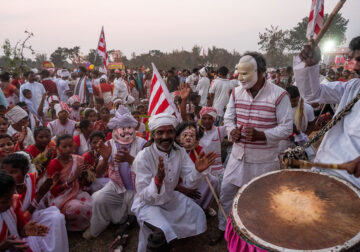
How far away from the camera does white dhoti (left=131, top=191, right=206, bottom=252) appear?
2766 mm

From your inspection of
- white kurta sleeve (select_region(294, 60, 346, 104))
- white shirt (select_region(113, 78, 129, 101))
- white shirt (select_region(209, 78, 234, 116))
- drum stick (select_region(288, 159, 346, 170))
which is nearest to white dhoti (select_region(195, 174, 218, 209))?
drum stick (select_region(288, 159, 346, 170))

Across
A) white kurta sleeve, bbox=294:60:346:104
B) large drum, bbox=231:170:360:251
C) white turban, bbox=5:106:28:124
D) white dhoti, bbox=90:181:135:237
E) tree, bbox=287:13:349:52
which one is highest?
tree, bbox=287:13:349:52

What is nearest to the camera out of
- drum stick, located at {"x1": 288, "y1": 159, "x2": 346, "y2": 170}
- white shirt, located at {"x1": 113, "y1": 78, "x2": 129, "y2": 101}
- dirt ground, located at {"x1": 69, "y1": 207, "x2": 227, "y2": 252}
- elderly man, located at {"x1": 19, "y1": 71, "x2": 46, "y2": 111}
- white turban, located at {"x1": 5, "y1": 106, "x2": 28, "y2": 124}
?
drum stick, located at {"x1": 288, "y1": 159, "x2": 346, "y2": 170}

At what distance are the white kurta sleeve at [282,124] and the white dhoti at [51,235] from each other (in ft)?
8.15

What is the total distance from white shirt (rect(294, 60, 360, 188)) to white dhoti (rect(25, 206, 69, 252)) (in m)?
2.73

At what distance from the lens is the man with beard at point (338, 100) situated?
6.43 feet

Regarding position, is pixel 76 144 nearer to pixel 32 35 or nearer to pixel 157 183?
pixel 157 183

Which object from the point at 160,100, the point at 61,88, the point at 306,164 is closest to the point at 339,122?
the point at 306,164

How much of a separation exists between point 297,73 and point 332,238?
1416mm

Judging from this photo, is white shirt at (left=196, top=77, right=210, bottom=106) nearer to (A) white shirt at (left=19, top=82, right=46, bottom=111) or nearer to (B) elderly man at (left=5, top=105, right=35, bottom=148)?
(A) white shirt at (left=19, top=82, right=46, bottom=111)

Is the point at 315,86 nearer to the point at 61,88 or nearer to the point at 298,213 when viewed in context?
the point at 298,213

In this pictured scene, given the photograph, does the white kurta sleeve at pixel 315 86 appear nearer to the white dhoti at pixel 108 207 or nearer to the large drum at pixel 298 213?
the large drum at pixel 298 213

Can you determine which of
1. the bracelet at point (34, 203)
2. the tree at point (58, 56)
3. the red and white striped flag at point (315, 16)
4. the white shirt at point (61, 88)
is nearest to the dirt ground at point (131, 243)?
the bracelet at point (34, 203)

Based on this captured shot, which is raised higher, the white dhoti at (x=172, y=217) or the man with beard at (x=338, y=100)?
the man with beard at (x=338, y=100)
